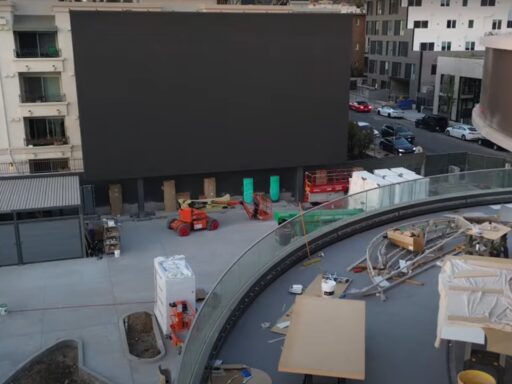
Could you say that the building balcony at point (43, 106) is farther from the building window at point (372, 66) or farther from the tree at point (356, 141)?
the building window at point (372, 66)

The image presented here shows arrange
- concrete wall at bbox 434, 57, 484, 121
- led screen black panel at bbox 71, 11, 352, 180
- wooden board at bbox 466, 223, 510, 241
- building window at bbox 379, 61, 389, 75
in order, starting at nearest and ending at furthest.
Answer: wooden board at bbox 466, 223, 510, 241 < led screen black panel at bbox 71, 11, 352, 180 < concrete wall at bbox 434, 57, 484, 121 < building window at bbox 379, 61, 389, 75

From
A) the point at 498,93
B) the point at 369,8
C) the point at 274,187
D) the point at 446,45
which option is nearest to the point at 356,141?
the point at 274,187

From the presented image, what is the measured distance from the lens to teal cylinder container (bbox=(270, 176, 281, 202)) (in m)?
33.5

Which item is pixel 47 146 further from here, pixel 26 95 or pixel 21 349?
pixel 21 349

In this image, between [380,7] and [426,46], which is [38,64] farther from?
[380,7]

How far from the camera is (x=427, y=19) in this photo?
2702 inches

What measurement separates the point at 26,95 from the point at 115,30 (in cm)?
678

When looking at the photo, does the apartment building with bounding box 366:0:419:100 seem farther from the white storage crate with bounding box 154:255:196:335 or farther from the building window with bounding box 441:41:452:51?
the white storage crate with bounding box 154:255:196:335

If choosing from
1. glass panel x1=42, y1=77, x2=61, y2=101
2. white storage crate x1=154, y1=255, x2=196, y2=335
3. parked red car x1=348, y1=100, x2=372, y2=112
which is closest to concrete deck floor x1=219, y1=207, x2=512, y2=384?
white storage crate x1=154, y1=255, x2=196, y2=335

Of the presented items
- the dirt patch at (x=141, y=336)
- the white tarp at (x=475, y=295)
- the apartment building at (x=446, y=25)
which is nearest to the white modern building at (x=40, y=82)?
the dirt patch at (x=141, y=336)

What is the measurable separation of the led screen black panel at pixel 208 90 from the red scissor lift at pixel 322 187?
92 centimetres

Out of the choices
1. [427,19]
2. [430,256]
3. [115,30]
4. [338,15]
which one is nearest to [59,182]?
[115,30]

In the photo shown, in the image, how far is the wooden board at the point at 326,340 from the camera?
7.42 meters

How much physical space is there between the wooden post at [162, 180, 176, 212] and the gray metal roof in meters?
5.83
